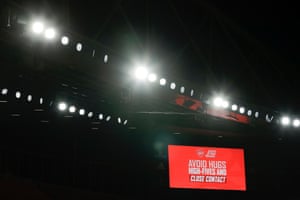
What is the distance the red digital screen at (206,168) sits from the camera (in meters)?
10.3

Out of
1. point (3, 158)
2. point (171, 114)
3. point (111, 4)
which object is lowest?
point (3, 158)

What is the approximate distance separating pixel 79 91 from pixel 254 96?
3443mm

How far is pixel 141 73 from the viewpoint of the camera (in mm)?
8094

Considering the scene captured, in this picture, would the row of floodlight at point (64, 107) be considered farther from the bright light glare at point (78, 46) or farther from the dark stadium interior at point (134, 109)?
the bright light glare at point (78, 46)

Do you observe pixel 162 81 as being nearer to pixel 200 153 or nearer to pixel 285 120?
pixel 200 153

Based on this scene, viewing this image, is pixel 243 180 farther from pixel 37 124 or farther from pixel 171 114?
pixel 37 124

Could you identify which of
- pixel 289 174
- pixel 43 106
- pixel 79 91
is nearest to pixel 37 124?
pixel 43 106

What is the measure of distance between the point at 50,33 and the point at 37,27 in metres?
0.19

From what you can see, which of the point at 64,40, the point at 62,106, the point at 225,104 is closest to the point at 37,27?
the point at 64,40

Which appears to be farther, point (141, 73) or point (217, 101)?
point (217, 101)

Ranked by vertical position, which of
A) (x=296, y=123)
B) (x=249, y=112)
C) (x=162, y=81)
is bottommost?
(x=296, y=123)

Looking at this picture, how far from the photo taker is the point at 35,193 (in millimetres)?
8828

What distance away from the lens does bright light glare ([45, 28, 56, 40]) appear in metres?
6.55

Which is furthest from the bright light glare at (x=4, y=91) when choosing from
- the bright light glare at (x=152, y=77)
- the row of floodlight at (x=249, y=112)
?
the row of floodlight at (x=249, y=112)
